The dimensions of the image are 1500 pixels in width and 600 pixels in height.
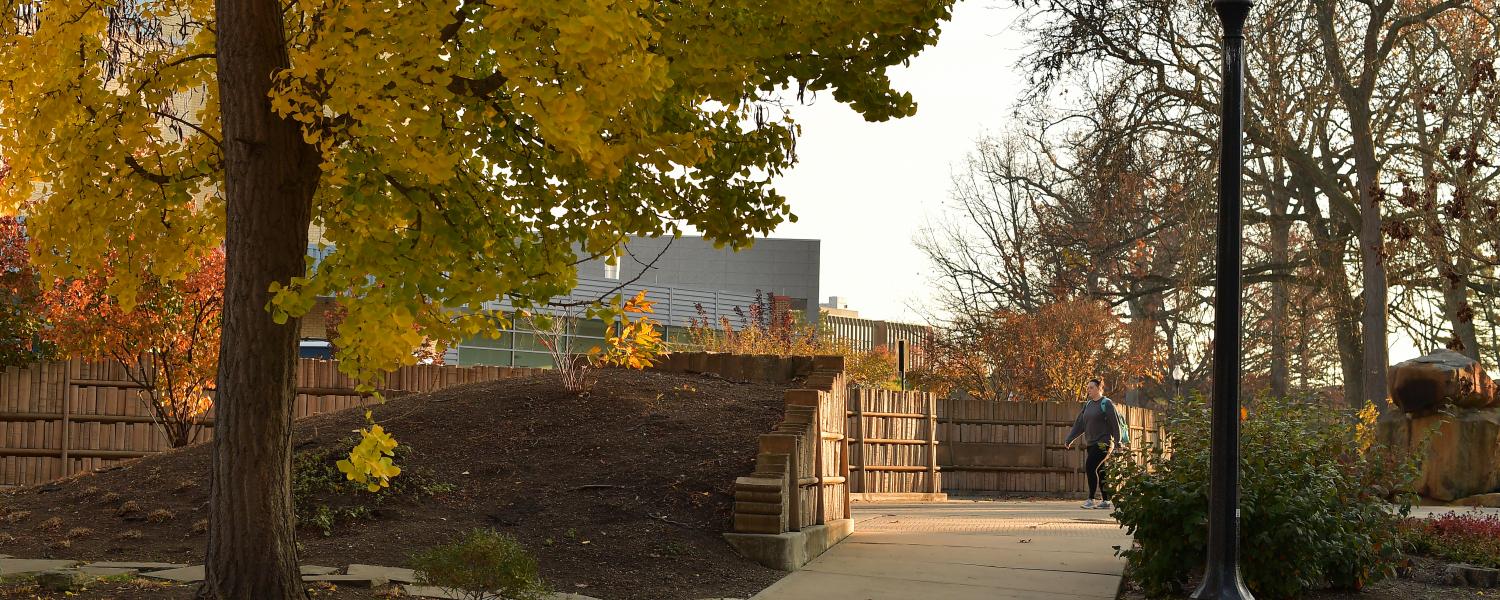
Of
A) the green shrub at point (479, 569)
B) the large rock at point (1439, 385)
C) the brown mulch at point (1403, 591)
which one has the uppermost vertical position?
the large rock at point (1439, 385)

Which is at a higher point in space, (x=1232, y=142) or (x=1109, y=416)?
(x=1232, y=142)

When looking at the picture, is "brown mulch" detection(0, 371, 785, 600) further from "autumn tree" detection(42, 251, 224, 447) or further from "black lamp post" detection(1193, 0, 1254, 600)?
"autumn tree" detection(42, 251, 224, 447)

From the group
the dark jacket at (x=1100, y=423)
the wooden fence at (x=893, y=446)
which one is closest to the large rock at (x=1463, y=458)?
the dark jacket at (x=1100, y=423)

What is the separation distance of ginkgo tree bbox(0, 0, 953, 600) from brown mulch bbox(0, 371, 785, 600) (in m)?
2.02

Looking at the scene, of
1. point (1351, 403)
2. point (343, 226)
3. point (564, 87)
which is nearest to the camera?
point (564, 87)

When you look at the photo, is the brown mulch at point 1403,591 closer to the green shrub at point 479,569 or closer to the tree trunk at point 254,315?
the green shrub at point 479,569

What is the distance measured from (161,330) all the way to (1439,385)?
17569 mm

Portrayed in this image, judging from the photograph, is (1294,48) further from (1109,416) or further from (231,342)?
(231,342)

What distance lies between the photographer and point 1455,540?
1038 centimetres

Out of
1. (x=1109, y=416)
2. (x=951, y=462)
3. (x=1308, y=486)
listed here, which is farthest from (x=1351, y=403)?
(x=1308, y=486)

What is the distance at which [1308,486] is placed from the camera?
25.9 ft

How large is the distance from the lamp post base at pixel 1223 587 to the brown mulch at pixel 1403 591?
115 cm

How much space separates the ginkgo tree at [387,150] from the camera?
16.6ft

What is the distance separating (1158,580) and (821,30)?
4.00 m
